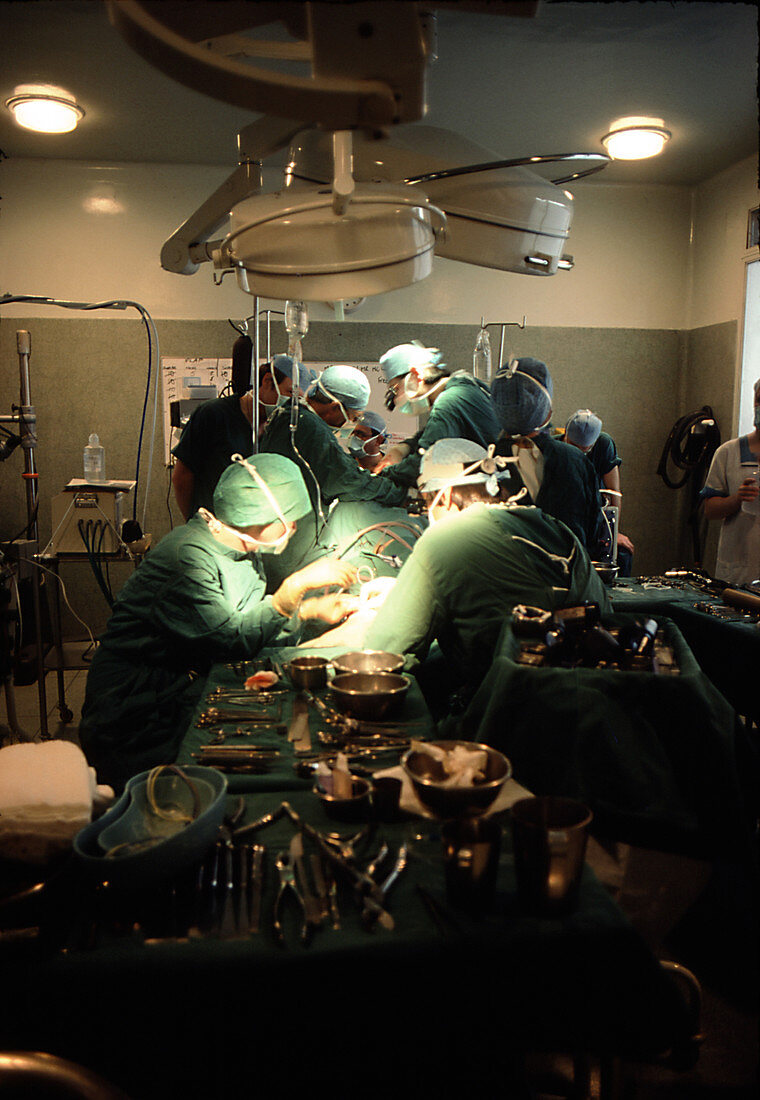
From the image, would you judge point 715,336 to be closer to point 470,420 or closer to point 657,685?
point 470,420

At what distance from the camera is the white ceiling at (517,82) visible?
3535 millimetres

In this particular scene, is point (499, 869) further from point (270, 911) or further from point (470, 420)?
point (470, 420)

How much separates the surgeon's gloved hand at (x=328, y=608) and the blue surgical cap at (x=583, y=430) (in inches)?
98.3

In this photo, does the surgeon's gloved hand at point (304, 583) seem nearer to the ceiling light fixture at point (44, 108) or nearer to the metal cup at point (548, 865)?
the metal cup at point (548, 865)

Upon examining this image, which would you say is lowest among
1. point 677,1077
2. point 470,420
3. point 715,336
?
point 677,1077

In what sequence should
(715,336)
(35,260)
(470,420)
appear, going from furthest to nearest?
1. (715,336)
2. (35,260)
3. (470,420)

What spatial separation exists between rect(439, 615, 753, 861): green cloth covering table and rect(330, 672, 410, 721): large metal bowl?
259 mm

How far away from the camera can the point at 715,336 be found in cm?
593

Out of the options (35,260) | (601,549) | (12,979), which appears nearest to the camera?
(12,979)

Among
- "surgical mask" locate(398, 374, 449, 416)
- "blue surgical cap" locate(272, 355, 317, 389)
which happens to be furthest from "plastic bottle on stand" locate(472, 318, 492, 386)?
"blue surgical cap" locate(272, 355, 317, 389)

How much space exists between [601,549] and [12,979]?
3328 millimetres

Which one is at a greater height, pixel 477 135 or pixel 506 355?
pixel 477 135

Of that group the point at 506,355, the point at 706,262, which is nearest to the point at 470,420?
the point at 506,355

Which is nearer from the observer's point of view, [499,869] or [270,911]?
[270,911]
